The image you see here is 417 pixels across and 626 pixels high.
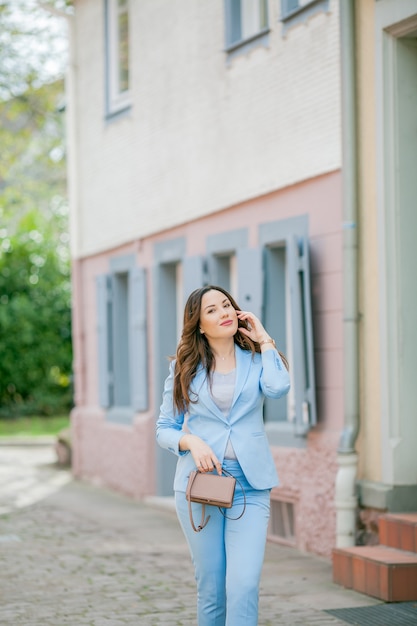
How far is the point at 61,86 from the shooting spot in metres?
24.4

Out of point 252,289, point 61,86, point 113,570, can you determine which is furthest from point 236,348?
point 61,86

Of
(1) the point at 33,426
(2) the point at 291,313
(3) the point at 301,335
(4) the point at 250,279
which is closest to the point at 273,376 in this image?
(3) the point at 301,335

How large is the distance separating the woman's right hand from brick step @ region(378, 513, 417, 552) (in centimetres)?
285

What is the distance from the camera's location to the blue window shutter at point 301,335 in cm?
926

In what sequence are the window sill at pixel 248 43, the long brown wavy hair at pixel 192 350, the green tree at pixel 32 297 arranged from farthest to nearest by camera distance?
the green tree at pixel 32 297 < the window sill at pixel 248 43 < the long brown wavy hair at pixel 192 350

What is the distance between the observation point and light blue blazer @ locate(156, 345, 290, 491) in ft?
17.4

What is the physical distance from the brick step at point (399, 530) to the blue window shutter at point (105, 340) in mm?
6683

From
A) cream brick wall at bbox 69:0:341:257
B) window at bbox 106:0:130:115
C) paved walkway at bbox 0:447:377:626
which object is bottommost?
paved walkway at bbox 0:447:377:626

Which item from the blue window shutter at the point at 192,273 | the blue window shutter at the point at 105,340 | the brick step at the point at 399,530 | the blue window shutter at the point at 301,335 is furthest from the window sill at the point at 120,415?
the brick step at the point at 399,530

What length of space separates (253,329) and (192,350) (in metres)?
0.28

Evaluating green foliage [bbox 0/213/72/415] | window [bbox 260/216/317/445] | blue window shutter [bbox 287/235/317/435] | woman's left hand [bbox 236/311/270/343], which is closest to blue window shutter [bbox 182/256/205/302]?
window [bbox 260/216/317/445]

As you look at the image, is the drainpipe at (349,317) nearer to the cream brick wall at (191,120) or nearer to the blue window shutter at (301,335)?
the cream brick wall at (191,120)

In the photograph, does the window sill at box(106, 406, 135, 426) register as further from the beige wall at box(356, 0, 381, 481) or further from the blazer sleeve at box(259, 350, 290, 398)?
the blazer sleeve at box(259, 350, 290, 398)

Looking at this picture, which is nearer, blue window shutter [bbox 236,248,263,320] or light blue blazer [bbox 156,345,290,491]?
light blue blazer [bbox 156,345,290,491]
